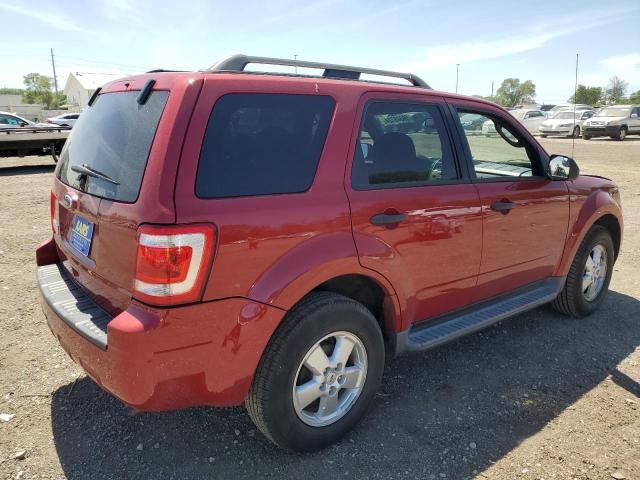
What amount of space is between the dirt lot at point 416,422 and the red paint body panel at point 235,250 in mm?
560

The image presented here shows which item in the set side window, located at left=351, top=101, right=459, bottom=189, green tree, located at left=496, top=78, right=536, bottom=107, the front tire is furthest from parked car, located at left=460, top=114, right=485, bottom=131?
green tree, located at left=496, top=78, right=536, bottom=107

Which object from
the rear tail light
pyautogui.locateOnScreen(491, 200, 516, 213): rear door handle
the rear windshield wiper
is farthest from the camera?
pyautogui.locateOnScreen(491, 200, 516, 213): rear door handle

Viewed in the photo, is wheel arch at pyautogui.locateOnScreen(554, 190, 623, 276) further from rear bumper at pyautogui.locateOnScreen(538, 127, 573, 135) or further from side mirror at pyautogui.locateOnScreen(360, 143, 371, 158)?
rear bumper at pyautogui.locateOnScreen(538, 127, 573, 135)

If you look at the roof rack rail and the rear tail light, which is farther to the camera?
the roof rack rail

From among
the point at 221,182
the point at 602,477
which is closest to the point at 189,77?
the point at 221,182

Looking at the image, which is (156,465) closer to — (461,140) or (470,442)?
(470,442)

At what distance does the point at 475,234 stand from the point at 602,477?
147cm

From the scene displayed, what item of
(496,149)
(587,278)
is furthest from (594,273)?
(496,149)

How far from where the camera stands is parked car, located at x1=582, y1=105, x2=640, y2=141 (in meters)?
25.8

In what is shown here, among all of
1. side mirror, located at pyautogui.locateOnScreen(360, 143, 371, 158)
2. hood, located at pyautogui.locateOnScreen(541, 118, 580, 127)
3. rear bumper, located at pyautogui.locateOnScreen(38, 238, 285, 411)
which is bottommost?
rear bumper, located at pyautogui.locateOnScreen(38, 238, 285, 411)

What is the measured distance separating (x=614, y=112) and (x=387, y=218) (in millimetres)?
29352

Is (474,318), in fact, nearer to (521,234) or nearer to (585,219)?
(521,234)

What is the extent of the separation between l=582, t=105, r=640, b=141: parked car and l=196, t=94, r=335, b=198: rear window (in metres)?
28.3

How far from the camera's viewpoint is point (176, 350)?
2039 millimetres
